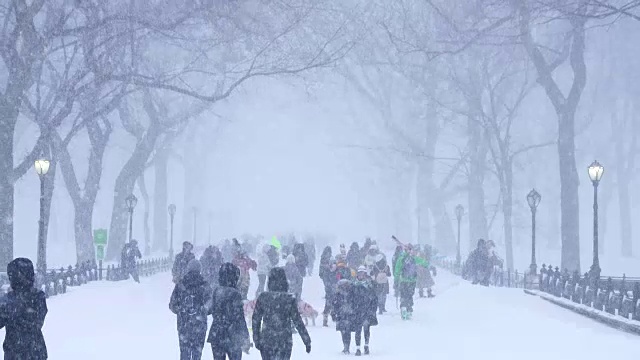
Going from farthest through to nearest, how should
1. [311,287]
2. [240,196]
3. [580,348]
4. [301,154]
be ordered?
[240,196]
[301,154]
[311,287]
[580,348]

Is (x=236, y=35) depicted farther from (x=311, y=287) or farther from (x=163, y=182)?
(x=163, y=182)

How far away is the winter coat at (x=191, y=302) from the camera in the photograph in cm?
1276

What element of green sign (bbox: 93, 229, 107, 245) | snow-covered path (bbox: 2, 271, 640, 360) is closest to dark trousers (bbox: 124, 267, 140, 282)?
green sign (bbox: 93, 229, 107, 245)

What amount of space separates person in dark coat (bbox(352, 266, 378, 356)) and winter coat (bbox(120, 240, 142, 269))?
1863 centimetres

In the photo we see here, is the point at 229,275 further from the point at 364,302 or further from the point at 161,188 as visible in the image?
the point at 161,188

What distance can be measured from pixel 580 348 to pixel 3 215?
1514cm

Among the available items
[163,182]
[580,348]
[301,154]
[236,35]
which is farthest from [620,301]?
[301,154]

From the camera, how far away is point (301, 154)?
499 feet

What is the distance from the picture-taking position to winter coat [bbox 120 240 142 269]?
35625 mm

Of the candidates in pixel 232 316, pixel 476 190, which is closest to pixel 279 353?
pixel 232 316

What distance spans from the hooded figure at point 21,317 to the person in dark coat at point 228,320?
2561 millimetres

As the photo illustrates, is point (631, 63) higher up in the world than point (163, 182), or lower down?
higher up

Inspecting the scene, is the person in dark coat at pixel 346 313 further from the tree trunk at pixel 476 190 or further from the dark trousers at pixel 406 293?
the tree trunk at pixel 476 190

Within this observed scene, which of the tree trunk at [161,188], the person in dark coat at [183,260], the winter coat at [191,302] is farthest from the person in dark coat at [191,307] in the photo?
the tree trunk at [161,188]
